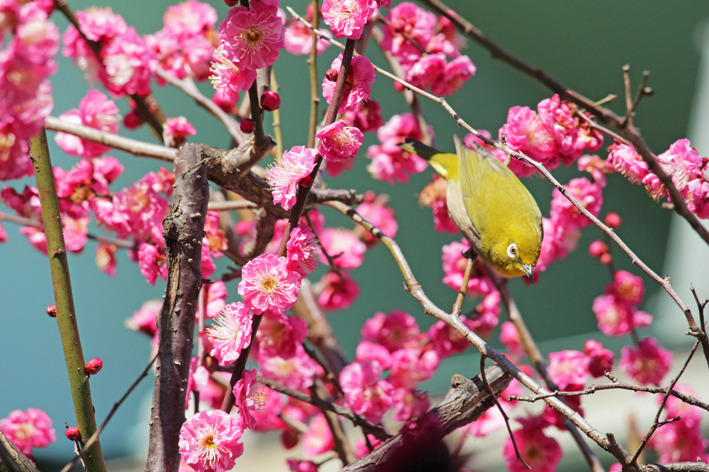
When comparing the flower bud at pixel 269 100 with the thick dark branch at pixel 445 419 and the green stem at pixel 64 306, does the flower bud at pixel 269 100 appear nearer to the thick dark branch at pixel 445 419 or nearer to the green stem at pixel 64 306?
the green stem at pixel 64 306

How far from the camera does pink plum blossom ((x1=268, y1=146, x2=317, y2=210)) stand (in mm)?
909

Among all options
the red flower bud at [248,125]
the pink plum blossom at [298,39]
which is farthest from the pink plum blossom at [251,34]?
the pink plum blossom at [298,39]

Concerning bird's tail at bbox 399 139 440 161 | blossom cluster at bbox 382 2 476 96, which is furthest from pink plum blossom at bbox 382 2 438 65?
bird's tail at bbox 399 139 440 161

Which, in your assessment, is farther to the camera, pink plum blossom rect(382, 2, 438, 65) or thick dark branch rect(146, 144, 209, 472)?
pink plum blossom rect(382, 2, 438, 65)

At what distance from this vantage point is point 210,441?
0.86 metres

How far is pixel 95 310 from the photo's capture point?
105 inches

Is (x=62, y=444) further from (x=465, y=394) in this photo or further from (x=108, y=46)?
(x=465, y=394)

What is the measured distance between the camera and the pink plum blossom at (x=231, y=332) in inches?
35.1

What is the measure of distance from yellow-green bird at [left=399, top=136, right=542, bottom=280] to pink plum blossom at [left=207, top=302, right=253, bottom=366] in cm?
77

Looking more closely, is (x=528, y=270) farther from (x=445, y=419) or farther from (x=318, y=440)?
(x=318, y=440)

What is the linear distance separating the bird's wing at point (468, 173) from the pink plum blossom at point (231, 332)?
81cm

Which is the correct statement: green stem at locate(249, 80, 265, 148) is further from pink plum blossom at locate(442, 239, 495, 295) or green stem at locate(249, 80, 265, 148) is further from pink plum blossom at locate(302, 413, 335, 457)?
pink plum blossom at locate(302, 413, 335, 457)

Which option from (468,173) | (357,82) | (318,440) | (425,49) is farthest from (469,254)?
(357,82)

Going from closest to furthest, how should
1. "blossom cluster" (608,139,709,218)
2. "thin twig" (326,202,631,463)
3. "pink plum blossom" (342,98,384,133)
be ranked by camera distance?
"thin twig" (326,202,631,463)
"blossom cluster" (608,139,709,218)
"pink plum blossom" (342,98,384,133)
